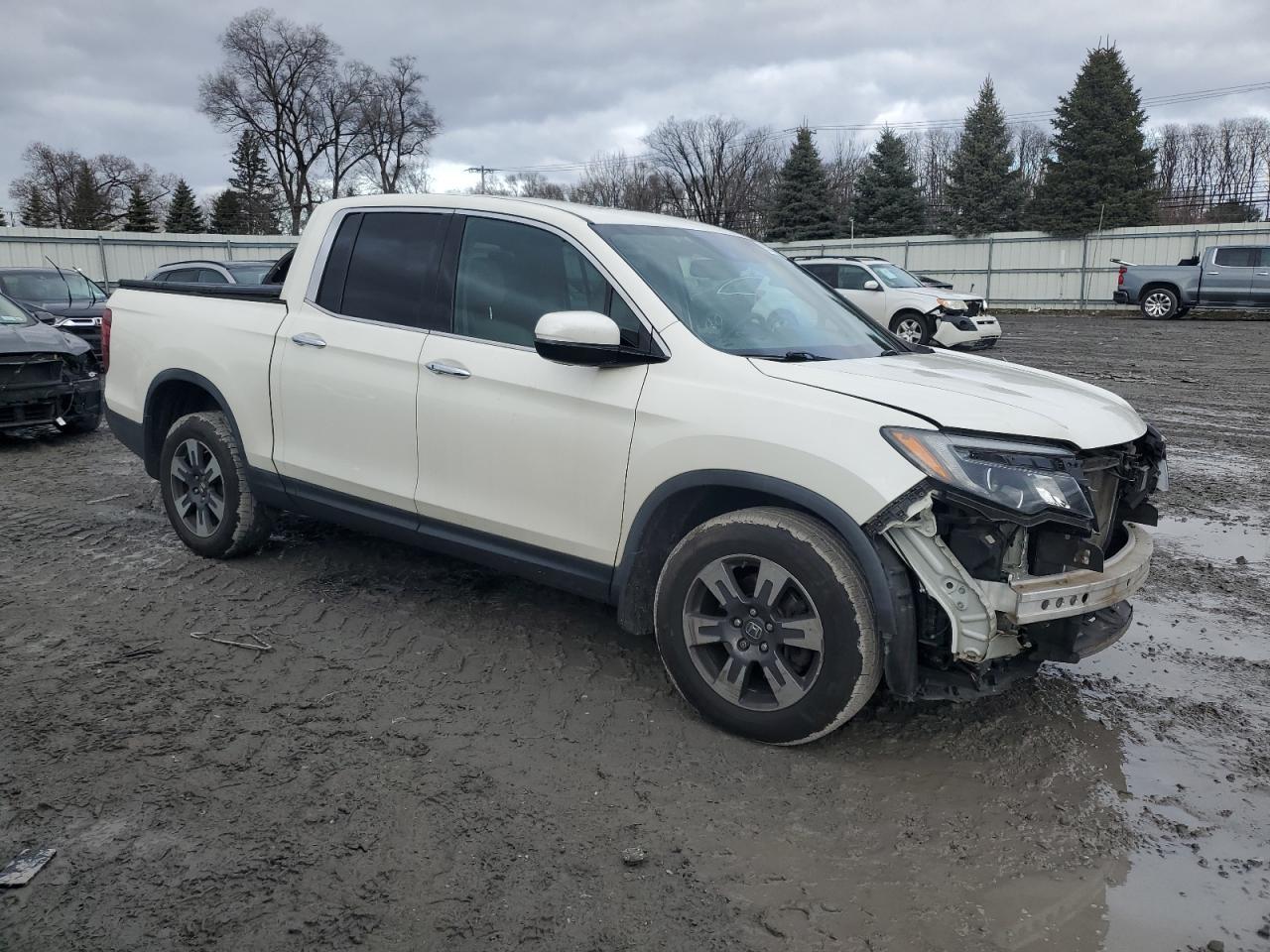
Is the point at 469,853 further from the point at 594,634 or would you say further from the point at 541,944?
the point at 594,634

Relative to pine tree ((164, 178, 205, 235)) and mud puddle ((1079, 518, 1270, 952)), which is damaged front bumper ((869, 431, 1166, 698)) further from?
pine tree ((164, 178, 205, 235))

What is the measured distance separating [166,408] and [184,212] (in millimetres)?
61768

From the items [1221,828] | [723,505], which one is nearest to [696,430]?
[723,505]

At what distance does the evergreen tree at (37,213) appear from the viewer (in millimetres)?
58438

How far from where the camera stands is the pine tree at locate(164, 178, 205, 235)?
60094mm

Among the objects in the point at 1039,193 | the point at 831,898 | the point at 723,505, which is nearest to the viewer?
the point at 831,898

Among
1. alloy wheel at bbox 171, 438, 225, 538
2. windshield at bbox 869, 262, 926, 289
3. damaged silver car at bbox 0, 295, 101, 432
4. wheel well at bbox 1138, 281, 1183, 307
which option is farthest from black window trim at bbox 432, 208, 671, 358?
wheel well at bbox 1138, 281, 1183, 307

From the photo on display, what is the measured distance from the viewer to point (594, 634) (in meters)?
4.51

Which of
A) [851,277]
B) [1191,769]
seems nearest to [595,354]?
[1191,769]

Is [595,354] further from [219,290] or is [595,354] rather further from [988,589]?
[219,290]

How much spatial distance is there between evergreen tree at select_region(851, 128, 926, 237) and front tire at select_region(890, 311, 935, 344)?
31319mm

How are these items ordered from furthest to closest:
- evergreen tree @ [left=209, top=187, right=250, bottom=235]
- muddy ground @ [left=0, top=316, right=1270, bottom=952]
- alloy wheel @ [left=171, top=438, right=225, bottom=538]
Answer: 1. evergreen tree @ [left=209, top=187, right=250, bottom=235]
2. alloy wheel @ [left=171, top=438, right=225, bottom=538]
3. muddy ground @ [left=0, top=316, right=1270, bottom=952]

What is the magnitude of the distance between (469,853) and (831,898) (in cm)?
102

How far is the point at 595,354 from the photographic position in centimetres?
358
